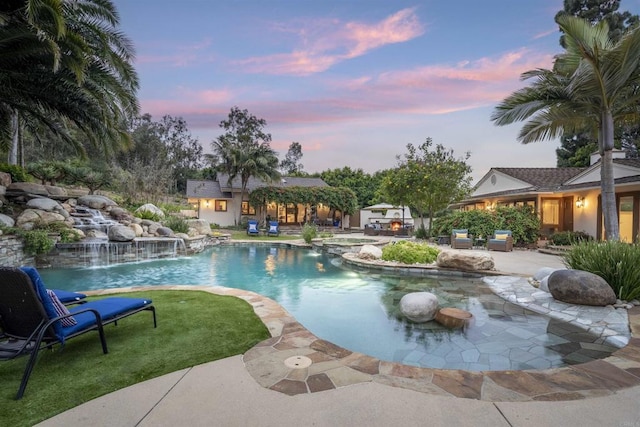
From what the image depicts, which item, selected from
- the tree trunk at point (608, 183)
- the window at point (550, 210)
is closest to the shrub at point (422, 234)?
the window at point (550, 210)

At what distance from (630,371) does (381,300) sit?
3.90m

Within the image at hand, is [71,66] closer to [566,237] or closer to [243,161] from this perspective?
[243,161]

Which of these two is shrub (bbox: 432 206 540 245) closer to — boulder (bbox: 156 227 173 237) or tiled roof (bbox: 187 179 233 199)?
boulder (bbox: 156 227 173 237)

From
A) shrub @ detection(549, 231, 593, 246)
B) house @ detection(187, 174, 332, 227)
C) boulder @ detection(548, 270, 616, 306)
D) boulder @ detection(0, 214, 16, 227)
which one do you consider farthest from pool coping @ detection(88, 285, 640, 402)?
house @ detection(187, 174, 332, 227)

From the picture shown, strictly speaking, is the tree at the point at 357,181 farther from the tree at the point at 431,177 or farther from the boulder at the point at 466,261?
the boulder at the point at 466,261

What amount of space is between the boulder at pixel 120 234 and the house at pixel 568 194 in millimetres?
16038

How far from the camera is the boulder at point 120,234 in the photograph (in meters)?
11.6

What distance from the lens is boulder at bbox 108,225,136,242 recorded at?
11.6 m

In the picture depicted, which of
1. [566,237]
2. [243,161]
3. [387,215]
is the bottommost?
[566,237]

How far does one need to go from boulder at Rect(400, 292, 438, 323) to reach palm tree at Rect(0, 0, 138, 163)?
298 inches

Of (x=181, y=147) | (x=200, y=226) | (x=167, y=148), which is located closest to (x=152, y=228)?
(x=200, y=226)

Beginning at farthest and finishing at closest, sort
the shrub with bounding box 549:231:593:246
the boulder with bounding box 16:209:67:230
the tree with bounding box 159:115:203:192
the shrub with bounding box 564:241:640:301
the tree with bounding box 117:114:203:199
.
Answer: the tree with bounding box 159:115:203:192
the tree with bounding box 117:114:203:199
the shrub with bounding box 549:231:593:246
the boulder with bounding box 16:209:67:230
the shrub with bounding box 564:241:640:301

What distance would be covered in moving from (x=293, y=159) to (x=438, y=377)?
154 ft

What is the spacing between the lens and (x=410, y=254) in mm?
9797
